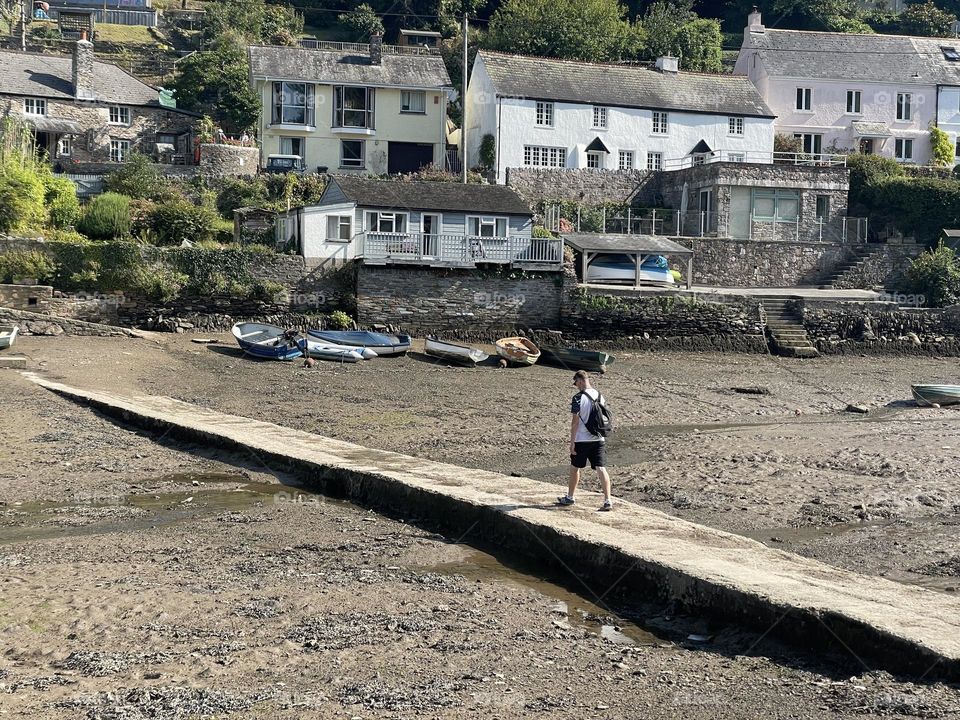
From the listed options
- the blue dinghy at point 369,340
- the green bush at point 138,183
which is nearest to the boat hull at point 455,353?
the blue dinghy at point 369,340

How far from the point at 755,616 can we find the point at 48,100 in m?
44.0

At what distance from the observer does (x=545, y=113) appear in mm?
47281

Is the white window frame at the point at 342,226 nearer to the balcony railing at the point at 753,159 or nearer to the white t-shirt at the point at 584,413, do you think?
the balcony railing at the point at 753,159

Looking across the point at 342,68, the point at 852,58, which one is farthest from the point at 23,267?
the point at 852,58

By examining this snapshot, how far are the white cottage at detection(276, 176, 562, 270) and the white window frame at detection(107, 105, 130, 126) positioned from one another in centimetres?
1563

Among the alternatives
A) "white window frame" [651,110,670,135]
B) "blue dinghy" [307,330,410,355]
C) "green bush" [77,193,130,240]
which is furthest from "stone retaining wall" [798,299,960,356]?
"green bush" [77,193,130,240]

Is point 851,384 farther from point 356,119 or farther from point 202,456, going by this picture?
point 356,119

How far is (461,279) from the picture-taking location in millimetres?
34938

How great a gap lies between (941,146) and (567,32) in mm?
19176

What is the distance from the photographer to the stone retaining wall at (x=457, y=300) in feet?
113

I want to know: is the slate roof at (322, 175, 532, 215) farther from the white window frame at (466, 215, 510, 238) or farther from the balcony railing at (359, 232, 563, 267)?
the balcony railing at (359, 232, 563, 267)

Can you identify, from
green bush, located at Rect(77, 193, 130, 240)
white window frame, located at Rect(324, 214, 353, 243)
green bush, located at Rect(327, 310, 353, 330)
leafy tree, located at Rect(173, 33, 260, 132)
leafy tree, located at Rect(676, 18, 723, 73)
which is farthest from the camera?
leafy tree, located at Rect(676, 18, 723, 73)

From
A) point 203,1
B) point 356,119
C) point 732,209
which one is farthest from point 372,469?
point 203,1

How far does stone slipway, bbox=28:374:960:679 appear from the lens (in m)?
9.07
